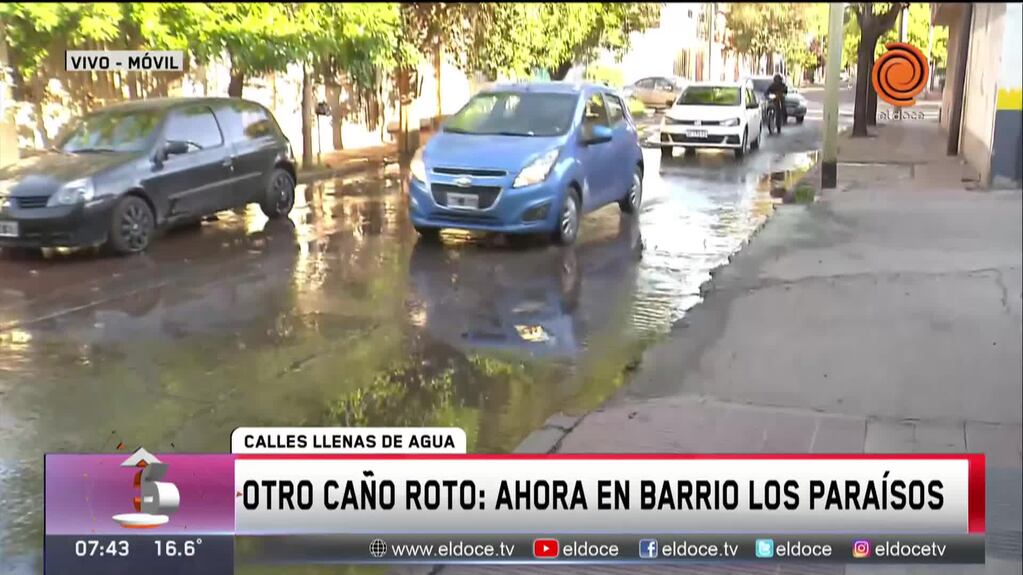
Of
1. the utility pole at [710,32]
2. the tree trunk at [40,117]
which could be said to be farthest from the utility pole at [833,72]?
the tree trunk at [40,117]

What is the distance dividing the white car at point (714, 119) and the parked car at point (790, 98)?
0.07ft

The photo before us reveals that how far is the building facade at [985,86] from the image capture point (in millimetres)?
2479

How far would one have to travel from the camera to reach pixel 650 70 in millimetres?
2893

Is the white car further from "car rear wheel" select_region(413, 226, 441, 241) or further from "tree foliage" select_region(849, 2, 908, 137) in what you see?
"car rear wheel" select_region(413, 226, 441, 241)

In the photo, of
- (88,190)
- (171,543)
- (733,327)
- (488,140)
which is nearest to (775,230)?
(733,327)

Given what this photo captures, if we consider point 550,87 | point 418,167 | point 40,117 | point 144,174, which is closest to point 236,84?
point 144,174

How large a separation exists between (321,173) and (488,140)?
22.4 inches

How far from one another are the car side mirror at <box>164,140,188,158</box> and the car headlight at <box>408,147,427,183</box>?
641 mm

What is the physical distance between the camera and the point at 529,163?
398cm

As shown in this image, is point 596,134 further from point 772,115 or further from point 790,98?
point 790,98

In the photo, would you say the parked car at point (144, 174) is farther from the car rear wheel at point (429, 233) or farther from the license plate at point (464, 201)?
the license plate at point (464, 201)

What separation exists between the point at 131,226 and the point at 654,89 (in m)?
1.64

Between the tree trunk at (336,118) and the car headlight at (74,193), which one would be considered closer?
the car headlight at (74,193)

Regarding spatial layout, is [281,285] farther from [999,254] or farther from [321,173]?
[999,254]
